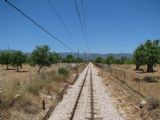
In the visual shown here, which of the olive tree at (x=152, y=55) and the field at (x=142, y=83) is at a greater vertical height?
the olive tree at (x=152, y=55)

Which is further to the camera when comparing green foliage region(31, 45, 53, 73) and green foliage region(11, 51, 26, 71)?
green foliage region(11, 51, 26, 71)

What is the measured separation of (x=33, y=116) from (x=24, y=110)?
802 mm

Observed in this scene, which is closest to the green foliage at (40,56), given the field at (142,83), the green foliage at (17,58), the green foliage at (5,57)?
the field at (142,83)

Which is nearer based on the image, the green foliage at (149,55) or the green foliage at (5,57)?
the green foliage at (149,55)

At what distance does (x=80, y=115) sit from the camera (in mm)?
18484

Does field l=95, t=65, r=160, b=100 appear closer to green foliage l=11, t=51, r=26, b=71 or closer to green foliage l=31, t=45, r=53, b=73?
green foliage l=31, t=45, r=53, b=73

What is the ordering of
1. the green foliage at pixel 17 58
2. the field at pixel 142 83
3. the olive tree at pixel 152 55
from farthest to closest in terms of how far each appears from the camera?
the green foliage at pixel 17 58, the olive tree at pixel 152 55, the field at pixel 142 83

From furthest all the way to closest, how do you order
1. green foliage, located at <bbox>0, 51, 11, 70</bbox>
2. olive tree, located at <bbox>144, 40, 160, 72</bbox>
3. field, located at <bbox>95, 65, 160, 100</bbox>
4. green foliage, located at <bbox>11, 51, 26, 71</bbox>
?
green foliage, located at <bbox>0, 51, 11, 70</bbox>, green foliage, located at <bbox>11, 51, 26, 71</bbox>, olive tree, located at <bbox>144, 40, 160, 72</bbox>, field, located at <bbox>95, 65, 160, 100</bbox>

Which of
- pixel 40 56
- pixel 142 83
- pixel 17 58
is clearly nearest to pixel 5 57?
pixel 17 58

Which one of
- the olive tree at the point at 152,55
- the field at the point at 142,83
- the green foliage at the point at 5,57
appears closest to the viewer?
the field at the point at 142,83

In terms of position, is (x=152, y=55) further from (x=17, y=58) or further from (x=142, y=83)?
(x=17, y=58)

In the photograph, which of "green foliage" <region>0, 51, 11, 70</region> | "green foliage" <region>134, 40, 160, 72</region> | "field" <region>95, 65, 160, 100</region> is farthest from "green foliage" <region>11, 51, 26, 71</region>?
"green foliage" <region>134, 40, 160, 72</region>

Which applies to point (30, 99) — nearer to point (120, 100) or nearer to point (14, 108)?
point (14, 108)

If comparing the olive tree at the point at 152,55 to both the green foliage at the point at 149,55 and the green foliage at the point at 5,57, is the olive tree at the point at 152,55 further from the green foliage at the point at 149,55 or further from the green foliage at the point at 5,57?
the green foliage at the point at 5,57
